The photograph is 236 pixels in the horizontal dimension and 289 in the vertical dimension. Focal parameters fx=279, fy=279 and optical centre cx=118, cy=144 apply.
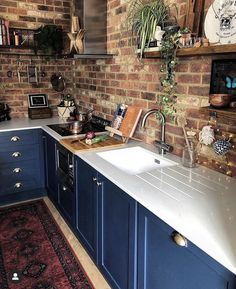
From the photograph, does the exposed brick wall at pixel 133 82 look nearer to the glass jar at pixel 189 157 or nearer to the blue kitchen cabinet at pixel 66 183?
the glass jar at pixel 189 157

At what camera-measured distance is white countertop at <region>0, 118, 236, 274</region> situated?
1015mm

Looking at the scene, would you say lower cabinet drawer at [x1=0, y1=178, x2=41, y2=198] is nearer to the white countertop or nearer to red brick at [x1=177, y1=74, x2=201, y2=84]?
the white countertop

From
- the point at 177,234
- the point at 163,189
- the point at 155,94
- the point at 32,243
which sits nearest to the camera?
the point at 177,234

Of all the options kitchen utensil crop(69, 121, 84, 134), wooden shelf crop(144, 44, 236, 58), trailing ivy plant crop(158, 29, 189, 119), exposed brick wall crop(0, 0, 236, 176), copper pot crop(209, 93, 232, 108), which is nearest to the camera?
wooden shelf crop(144, 44, 236, 58)

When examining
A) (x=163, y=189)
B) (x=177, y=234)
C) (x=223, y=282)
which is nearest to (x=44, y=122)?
(x=163, y=189)

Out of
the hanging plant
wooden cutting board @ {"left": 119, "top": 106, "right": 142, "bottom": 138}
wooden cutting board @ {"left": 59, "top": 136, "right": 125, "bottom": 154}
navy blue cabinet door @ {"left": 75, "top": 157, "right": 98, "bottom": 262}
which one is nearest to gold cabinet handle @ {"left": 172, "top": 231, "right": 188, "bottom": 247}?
navy blue cabinet door @ {"left": 75, "top": 157, "right": 98, "bottom": 262}

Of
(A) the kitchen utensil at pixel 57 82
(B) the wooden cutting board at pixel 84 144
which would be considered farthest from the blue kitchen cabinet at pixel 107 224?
(A) the kitchen utensil at pixel 57 82

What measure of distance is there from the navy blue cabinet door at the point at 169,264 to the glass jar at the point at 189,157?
Answer: 575mm

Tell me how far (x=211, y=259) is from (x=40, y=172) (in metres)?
2.51

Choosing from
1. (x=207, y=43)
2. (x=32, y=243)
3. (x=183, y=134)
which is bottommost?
(x=32, y=243)

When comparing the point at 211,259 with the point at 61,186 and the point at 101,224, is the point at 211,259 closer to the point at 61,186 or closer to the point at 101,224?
the point at 101,224

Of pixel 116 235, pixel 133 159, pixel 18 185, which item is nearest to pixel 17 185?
pixel 18 185

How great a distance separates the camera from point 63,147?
2.42 metres

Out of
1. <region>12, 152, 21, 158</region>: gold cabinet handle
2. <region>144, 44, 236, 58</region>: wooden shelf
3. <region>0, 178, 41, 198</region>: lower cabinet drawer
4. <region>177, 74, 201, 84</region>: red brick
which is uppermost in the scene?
<region>144, 44, 236, 58</region>: wooden shelf
